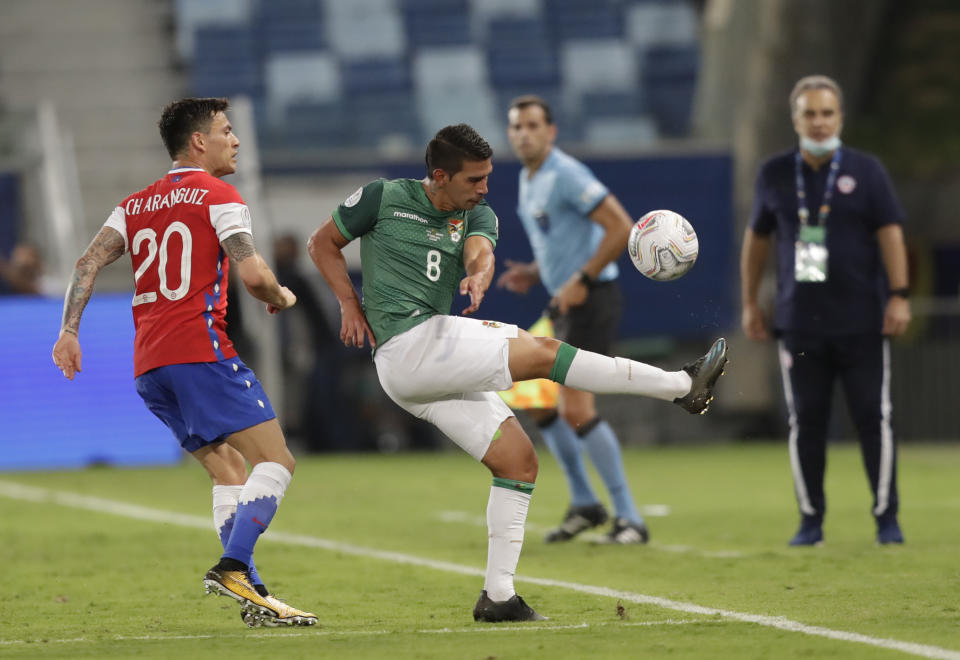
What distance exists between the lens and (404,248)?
228 inches

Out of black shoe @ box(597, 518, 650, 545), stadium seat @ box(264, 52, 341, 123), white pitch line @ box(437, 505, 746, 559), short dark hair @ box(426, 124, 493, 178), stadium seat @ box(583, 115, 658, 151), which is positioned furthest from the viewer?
stadium seat @ box(264, 52, 341, 123)

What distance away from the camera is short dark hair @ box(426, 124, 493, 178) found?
18.5ft

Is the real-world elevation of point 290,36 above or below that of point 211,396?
above

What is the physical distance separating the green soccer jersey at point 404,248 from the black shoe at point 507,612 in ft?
3.23

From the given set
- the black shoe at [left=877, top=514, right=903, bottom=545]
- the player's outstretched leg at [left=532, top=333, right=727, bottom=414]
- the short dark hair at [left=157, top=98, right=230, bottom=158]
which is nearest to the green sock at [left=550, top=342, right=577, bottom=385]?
the player's outstretched leg at [left=532, top=333, right=727, bottom=414]

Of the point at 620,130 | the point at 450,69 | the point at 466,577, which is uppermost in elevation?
the point at 450,69

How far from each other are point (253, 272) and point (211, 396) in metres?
0.48

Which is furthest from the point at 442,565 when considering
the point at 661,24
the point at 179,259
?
the point at 661,24

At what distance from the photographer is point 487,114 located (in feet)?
70.0

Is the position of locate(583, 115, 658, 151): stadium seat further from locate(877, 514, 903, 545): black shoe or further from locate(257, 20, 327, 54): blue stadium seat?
locate(877, 514, 903, 545): black shoe

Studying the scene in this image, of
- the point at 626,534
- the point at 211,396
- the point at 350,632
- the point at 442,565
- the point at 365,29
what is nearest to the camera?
the point at 350,632

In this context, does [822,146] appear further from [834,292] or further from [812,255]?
[834,292]

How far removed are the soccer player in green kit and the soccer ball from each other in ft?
2.15

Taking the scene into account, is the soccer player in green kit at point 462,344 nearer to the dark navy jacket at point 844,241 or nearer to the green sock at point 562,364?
the green sock at point 562,364
